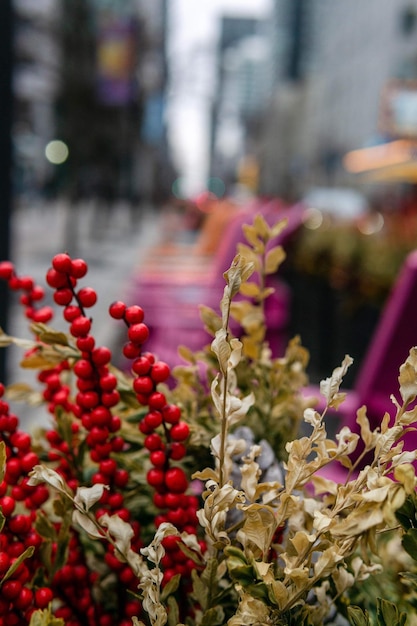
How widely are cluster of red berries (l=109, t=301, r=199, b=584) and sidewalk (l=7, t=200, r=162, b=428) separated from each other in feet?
0.43

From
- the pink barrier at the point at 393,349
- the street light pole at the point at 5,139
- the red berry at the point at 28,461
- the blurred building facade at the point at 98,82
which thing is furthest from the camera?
the blurred building facade at the point at 98,82

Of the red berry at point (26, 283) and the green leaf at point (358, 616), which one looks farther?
the red berry at point (26, 283)

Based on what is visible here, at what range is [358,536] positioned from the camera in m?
0.72

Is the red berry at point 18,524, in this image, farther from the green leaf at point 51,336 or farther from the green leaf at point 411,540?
the green leaf at point 411,540

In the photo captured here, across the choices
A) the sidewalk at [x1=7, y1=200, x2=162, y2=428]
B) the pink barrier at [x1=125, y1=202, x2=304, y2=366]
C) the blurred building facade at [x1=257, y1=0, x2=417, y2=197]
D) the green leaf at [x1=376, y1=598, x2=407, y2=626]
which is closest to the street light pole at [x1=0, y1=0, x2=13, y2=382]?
the sidewalk at [x1=7, y1=200, x2=162, y2=428]

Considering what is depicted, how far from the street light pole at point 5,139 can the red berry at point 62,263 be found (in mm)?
2596

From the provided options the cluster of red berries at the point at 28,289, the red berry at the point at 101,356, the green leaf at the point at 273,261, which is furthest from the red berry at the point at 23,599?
the green leaf at the point at 273,261

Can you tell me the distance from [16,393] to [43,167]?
56746 millimetres

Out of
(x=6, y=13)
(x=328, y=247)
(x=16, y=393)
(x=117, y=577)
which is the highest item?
(x=6, y=13)

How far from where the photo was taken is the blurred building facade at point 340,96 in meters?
44.6

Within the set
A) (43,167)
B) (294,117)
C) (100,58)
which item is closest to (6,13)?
(100,58)

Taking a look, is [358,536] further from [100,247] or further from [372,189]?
[372,189]

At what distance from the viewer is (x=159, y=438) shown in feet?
2.86

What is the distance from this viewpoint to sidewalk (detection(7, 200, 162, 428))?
5652 mm
